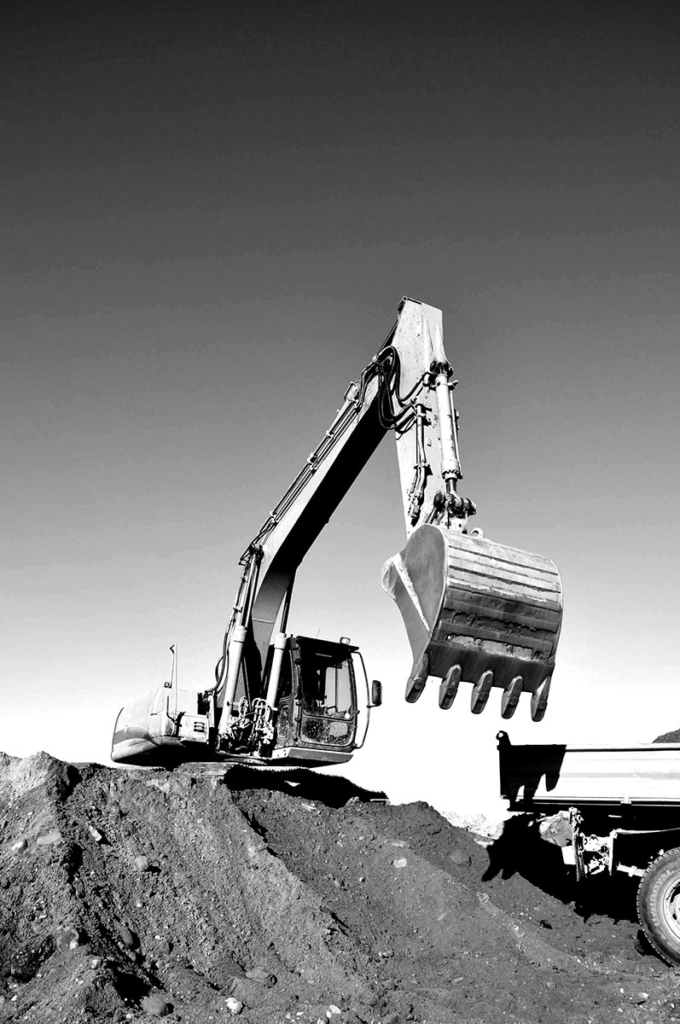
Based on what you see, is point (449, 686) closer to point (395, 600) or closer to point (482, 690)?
point (482, 690)

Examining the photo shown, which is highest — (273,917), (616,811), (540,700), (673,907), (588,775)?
(540,700)

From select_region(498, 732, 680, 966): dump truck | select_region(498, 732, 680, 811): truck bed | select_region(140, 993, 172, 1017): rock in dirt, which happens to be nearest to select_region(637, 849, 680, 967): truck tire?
select_region(498, 732, 680, 966): dump truck

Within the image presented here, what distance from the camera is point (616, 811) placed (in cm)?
855

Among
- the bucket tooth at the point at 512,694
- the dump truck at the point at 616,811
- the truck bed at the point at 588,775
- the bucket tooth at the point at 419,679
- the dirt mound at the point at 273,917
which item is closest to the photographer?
the dirt mound at the point at 273,917

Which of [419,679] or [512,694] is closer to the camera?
[419,679]

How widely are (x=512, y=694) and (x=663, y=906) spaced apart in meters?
3.51

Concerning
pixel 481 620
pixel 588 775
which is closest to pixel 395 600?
pixel 481 620

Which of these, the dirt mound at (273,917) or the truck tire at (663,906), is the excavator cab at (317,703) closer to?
the dirt mound at (273,917)

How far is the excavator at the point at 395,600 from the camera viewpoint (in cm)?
605

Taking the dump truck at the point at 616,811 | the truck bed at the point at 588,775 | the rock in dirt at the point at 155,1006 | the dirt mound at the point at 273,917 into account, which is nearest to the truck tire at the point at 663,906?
the dump truck at the point at 616,811

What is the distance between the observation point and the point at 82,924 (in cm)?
604

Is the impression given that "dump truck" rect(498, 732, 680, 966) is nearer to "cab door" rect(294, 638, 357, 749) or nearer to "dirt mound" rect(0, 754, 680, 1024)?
"dirt mound" rect(0, 754, 680, 1024)

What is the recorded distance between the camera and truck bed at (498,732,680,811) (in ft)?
27.0

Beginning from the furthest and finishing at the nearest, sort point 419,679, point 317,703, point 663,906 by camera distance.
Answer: point 317,703 → point 663,906 → point 419,679
